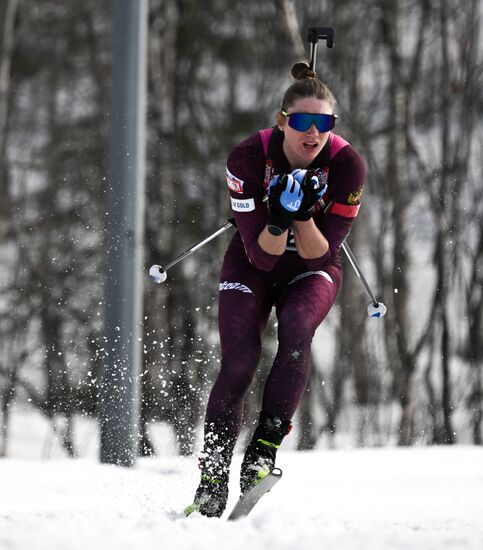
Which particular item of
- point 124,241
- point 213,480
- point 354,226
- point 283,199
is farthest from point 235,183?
point 354,226

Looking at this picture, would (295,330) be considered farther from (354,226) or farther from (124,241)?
(354,226)

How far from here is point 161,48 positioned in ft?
57.1

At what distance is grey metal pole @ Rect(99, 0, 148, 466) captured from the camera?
24.3 ft

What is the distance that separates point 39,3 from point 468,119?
739cm

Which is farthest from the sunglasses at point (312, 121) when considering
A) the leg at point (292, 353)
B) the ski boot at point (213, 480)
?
the ski boot at point (213, 480)

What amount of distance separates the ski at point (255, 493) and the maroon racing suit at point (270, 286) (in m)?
0.27

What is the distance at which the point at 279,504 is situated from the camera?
608cm

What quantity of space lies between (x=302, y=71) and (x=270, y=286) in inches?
37.2

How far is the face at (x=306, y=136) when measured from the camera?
4832mm

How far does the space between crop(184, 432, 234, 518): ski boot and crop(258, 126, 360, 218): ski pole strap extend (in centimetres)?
106

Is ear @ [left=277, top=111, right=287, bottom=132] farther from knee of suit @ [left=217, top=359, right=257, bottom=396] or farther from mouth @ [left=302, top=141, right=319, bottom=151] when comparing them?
knee of suit @ [left=217, top=359, right=257, bottom=396]

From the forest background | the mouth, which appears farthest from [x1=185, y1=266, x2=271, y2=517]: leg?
the forest background

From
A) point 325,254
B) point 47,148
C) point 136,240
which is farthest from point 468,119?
point 325,254

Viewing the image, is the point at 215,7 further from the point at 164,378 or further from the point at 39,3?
the point at 164,378
